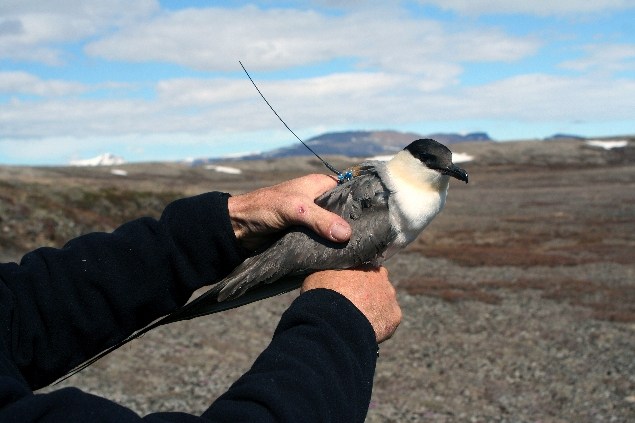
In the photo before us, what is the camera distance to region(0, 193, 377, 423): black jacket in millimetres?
2424

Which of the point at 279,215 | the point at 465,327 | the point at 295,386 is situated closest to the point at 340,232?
the point at 279,215

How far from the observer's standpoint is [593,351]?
59.4 ft

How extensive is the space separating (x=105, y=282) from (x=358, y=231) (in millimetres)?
1899

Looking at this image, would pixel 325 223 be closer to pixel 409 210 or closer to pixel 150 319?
pixel 409 210

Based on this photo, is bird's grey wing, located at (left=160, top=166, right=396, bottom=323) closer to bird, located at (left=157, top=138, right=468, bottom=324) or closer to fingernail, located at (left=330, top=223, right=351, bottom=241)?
bird, located at (left=157, top=138, right=468, bottom=324)

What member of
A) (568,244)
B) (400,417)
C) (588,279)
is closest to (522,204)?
(568,244)

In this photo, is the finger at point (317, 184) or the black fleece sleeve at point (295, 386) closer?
the black fleece sleeve at point (295, 386)

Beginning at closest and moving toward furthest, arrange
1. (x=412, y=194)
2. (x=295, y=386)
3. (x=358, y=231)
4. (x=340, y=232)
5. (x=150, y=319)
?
(x=295, y=386) → (x=150, y=319) → (x=340, y=232) → (x=358, y=231) → (x=412, y=194)

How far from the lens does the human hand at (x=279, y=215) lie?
432 centimetres

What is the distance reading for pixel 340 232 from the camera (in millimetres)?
4328

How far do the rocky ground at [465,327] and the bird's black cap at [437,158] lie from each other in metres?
9.37

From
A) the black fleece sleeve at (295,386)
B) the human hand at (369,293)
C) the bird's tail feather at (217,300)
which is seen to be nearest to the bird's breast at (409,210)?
the bird's tail feather at (217,300)

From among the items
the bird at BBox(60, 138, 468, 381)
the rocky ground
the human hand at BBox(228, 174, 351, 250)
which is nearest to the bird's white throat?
the bird at BBox(60, 138, 468, 381)

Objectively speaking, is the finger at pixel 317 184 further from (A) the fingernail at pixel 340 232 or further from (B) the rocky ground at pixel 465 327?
(B) the rocky ground at pixel 465 327
